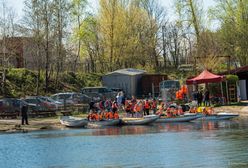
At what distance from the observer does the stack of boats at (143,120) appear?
153ft

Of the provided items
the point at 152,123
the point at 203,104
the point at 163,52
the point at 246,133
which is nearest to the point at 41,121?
the point at 152,123

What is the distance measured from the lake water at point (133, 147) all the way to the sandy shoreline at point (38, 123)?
1844 mm

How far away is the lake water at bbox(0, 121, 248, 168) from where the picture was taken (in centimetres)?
2779

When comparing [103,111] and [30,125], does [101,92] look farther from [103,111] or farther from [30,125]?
[30,125]

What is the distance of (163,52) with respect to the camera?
9725 centimetres

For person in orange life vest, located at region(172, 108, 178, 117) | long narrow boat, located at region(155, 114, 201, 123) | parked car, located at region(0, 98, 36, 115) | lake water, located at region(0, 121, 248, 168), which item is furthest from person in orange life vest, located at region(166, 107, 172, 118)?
parked car, located at region(0, 98, 36, 115)

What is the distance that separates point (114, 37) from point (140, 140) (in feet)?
153

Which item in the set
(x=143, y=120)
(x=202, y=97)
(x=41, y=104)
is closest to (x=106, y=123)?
(x=143, y=120)

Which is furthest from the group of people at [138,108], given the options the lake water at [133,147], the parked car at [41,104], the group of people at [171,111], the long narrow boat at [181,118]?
the parked car at [41,104]

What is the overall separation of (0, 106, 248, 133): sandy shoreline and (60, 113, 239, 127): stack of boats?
0.99m

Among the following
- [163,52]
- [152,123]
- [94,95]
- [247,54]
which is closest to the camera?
[152,123]

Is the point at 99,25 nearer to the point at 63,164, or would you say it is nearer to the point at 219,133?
the point at 219,133

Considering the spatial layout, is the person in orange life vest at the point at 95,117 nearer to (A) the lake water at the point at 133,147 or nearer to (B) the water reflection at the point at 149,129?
(B) the water reflection at the point at 149,129

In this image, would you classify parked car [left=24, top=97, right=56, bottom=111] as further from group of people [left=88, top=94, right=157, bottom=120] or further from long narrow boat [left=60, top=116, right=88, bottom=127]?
long narrow boat [left=60, top=116, right=88, bottom=127]
